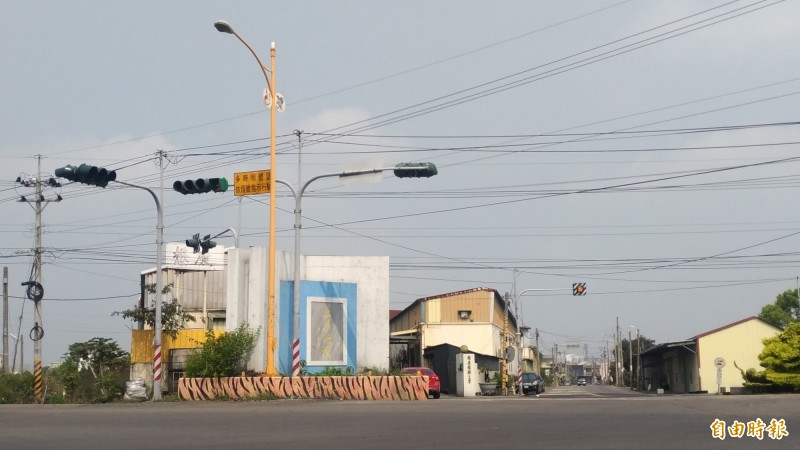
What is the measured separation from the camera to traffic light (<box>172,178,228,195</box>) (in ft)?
87.8

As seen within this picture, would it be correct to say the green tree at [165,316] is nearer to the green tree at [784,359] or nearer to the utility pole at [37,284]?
the utility pole at [37,284]

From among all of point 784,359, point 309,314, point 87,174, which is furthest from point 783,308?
point 87,174

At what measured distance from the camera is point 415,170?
26.8 meters

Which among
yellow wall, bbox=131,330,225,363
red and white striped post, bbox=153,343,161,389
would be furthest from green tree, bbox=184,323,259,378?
yellow wall, bbox=131,330,225,363

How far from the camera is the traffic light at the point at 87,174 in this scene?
85.1 ft

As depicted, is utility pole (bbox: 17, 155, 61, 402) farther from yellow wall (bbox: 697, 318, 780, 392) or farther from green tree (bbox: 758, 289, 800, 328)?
green tree (bbox: 758, 289, 800, 328)

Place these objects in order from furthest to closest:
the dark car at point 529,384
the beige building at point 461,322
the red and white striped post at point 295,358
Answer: the beige building at point 461,322, the dark car at point 529,384, the red and white striped post at point 295,358

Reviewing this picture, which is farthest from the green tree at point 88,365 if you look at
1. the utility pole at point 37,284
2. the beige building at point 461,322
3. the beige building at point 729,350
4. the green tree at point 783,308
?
the green tree at point 783,308

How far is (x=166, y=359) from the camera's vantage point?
37000 mm

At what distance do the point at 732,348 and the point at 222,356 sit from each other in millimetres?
38385

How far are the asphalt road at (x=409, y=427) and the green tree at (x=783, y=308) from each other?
240 feet

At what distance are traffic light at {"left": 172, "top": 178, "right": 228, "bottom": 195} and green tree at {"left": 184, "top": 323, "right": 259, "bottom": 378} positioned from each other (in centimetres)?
692

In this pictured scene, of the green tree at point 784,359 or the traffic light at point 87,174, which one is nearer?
the traffic light at point 87,174
